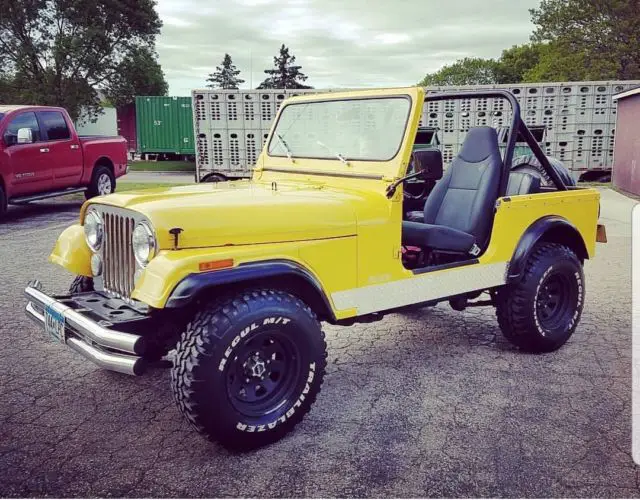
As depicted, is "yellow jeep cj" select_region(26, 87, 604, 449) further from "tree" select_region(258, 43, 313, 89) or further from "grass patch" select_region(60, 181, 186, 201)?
"tree" select_region(258, 43, 313, 89)

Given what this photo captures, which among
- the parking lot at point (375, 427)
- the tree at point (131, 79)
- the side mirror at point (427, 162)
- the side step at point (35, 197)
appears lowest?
the parking lot at point (375, 427)

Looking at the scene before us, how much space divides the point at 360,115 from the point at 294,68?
54538mm

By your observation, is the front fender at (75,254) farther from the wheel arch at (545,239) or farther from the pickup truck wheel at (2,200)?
the pickup truck wheel at (2,200)

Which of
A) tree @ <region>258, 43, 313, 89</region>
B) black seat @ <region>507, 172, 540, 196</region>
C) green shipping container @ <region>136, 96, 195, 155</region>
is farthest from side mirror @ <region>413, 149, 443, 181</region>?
tree @ <region>258, 43, 313, 89</region>

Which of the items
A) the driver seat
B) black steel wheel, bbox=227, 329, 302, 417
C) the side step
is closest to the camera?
Answer: black steel wheel, bbox=227, 329, 302, 417

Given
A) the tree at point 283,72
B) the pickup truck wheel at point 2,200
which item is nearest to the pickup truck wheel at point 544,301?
the pickup truck wheel at point 2,200

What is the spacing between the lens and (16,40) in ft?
96.6

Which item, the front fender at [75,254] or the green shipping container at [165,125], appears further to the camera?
the green shipping container at [165,125]

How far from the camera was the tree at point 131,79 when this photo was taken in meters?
30.9

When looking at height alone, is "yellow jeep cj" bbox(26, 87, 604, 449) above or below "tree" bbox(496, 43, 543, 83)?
below

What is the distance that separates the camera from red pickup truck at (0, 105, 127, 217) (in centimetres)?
1000

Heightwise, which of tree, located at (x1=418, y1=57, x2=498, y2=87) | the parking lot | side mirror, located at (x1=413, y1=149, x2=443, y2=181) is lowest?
the parking lot

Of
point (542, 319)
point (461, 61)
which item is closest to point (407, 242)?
point (542, 319)

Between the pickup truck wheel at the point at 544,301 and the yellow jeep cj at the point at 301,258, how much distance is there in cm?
1
